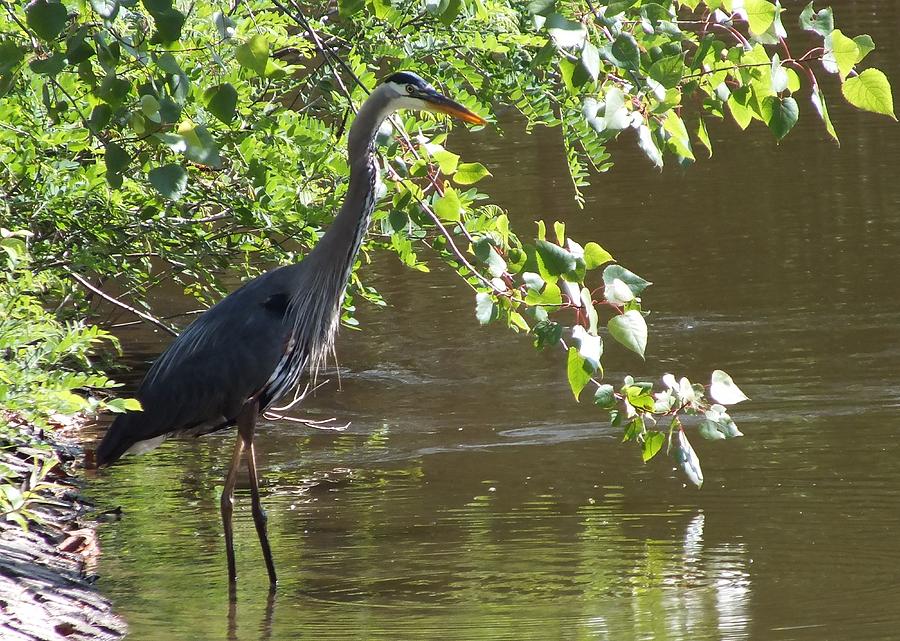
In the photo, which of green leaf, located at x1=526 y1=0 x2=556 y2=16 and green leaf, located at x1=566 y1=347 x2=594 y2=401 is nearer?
green leaf, located at x1=526 y1=0 x2=556 y2=16

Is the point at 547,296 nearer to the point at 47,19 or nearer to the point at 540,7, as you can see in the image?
the point at 540,7

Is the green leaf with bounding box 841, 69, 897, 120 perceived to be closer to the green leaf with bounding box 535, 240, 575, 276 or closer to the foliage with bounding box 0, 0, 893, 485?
the foliage with bounding box 0, 0, 893, 485

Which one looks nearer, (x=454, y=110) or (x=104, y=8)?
(x=104, y=8)

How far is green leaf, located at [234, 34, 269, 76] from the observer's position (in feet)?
9.75

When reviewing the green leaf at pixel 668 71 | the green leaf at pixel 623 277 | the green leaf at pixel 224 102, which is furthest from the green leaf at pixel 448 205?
the green leaf at pixel 224 102

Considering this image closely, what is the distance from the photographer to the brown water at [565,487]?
212 inches

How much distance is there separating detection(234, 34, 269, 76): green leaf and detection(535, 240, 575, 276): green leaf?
33.9 inches

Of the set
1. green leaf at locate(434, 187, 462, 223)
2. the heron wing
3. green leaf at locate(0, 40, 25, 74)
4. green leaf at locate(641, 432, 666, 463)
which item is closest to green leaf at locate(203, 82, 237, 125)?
green leaf at locate(0, 40, 25, 74)

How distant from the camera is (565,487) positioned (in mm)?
7094

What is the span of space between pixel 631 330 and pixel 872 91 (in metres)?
0.74

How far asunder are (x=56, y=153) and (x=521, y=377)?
11.8 feet

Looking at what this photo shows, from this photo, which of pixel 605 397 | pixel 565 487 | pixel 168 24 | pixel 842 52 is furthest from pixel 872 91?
pixel 565 487

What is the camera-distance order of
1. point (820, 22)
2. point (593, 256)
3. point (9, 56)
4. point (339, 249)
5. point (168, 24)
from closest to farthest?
1. point (168, 24)
2. point (9, 56)
3. point (820, 22)
4. point (593, 256)
5. point (339, 249)

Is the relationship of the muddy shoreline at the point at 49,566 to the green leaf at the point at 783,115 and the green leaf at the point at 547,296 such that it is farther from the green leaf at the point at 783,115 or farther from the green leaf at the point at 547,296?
the green leaf at the point at 783,115
